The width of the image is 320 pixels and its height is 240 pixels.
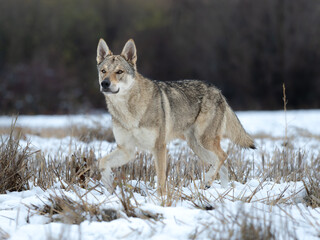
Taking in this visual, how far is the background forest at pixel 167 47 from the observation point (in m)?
23.0

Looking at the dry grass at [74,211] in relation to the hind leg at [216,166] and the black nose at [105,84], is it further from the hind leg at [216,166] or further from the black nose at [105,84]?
the hind leg at [216,166]

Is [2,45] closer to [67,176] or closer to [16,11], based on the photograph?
[16,11]

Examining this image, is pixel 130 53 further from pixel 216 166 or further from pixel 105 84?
pixel 216 166

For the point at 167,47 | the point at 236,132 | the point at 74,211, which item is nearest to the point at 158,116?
the point at 236,132

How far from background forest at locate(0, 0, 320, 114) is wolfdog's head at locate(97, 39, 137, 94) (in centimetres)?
1626

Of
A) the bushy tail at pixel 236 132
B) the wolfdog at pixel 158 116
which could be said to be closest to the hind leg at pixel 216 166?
the wolfdog at pixel 158 116

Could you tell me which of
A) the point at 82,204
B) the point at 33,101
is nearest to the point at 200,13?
the point at 33,101

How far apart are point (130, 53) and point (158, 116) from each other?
1.00 meters

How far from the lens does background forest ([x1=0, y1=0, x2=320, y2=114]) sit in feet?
75.5

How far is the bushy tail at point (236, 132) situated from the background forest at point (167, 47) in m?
16.0

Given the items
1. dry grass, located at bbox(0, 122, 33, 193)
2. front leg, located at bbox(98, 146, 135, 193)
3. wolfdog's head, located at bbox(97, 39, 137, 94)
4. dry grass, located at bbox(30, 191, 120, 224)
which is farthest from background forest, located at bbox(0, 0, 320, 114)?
dry grass, located at bbox(30, 191, 120, 224)

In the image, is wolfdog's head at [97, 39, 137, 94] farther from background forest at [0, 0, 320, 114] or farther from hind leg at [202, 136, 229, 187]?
background forest at [0, 0, 320, 114]

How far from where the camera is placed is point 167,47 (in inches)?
1056

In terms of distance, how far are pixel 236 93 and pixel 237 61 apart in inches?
82.8
